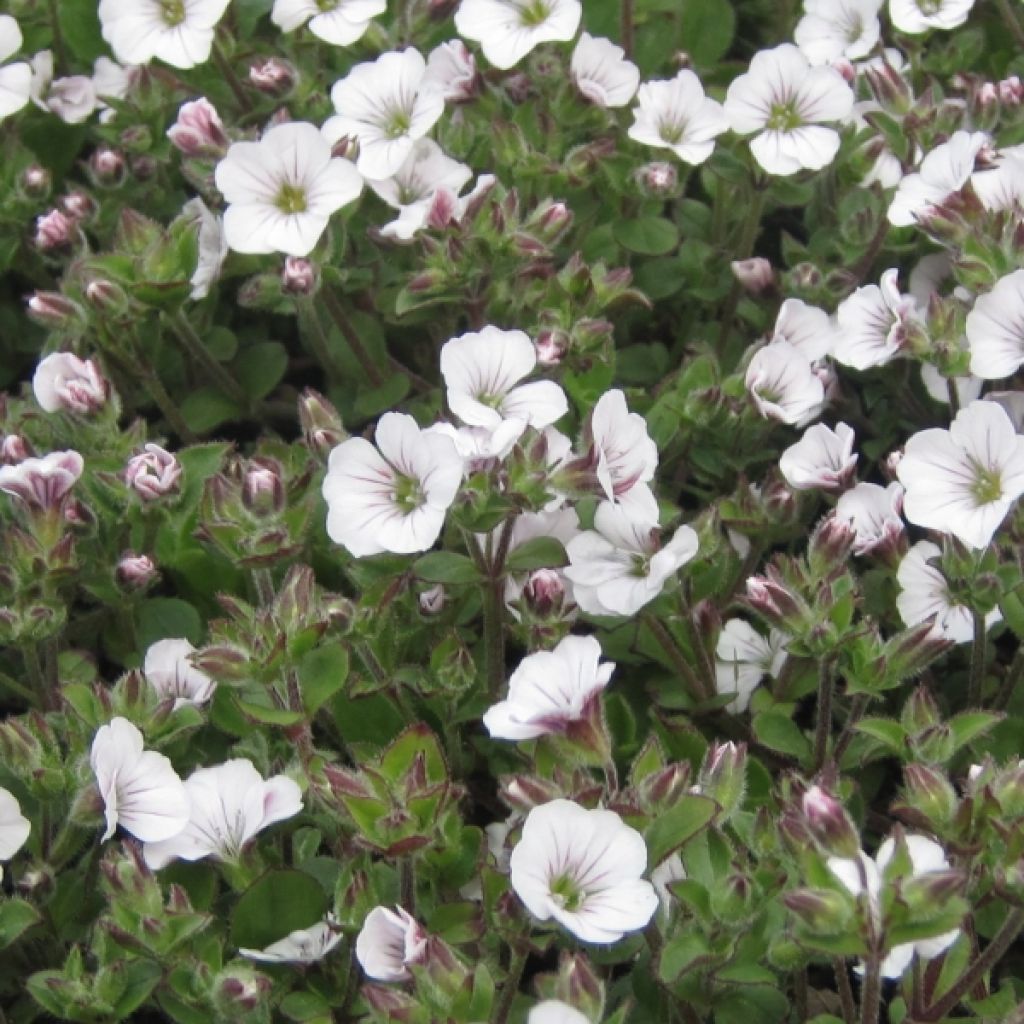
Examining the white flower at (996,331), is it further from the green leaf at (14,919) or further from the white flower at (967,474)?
the green leaf at (14,919)

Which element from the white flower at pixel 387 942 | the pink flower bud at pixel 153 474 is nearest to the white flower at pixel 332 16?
the pink flower bud at pixel 153 474

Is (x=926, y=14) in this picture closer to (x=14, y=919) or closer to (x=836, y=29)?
(x=836, y=29)

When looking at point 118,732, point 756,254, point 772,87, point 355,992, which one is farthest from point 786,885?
point 756,254

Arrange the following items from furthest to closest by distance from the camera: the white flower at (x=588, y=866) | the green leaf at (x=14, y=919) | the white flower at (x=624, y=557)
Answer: the white flower at (x=624, y=557) < the green leaf at (x=14, y=919) < the white flower at (x=588, y=866)

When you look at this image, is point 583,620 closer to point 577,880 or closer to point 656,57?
point 577,880

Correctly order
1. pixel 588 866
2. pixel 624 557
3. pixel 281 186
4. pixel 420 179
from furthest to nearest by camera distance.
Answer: pixel 420 179
pixel 281 186
pixel 624 557
pixel 588 866

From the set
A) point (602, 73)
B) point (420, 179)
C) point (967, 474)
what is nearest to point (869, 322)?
point (967, 474)
